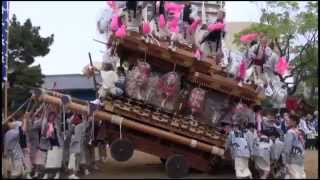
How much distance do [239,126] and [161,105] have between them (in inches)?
63.7

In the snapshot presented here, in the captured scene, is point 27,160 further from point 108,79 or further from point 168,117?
point 168,117

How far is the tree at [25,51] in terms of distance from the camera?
978 inches

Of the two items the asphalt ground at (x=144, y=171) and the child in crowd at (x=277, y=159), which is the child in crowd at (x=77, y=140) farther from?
the child in crowd at (x=277, y=159)

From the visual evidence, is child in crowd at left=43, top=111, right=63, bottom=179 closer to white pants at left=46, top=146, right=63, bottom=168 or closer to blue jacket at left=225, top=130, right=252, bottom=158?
white pants at left=46, top=146, right=63, bottom=168

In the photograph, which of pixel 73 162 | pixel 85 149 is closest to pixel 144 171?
pixel 85 149

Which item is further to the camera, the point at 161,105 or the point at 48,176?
the point at 161,105

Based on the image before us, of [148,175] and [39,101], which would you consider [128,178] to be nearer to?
[148,175]

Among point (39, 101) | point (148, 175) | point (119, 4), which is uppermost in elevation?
point (119, 4)

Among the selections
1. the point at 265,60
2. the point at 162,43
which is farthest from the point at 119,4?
the point at 265,60

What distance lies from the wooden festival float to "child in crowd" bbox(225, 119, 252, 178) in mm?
342

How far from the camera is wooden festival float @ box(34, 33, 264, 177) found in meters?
11.0

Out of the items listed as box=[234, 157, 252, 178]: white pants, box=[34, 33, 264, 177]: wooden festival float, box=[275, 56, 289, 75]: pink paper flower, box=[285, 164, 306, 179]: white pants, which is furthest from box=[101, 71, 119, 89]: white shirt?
box=[285, 164, 306, 179]: white pants

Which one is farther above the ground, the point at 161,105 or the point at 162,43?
the point at 162,43

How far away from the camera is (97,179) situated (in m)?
10.8
